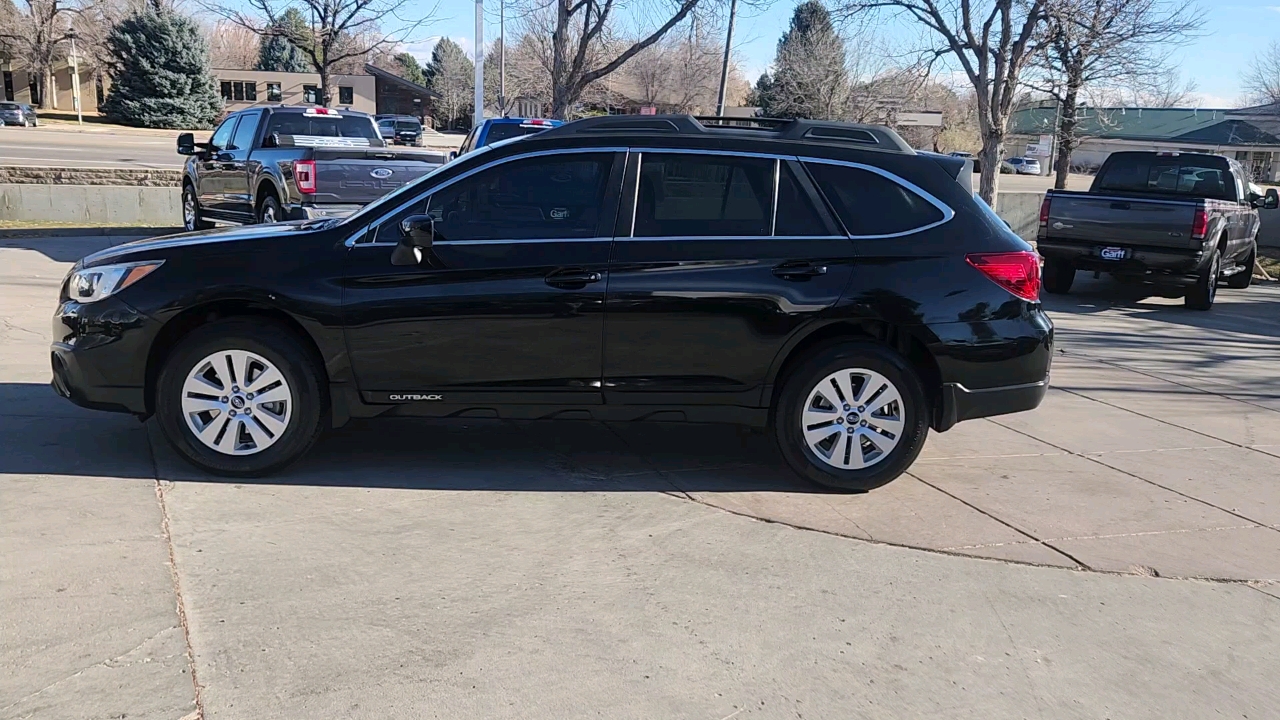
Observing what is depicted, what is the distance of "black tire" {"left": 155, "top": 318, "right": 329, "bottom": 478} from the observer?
5164 mm

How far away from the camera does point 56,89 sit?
6925 centimetres

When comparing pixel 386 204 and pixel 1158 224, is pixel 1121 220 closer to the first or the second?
pixel 1158 224

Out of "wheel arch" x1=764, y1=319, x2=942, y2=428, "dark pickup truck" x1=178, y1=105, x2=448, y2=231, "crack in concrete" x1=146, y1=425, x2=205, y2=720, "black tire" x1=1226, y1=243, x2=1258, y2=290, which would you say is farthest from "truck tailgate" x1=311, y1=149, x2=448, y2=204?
"black tire" x1=1226, y1=243, x2=1258, y2=290

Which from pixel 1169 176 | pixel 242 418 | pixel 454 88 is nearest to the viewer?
pixel 242 418

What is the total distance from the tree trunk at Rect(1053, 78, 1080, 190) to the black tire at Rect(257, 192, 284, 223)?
1494cm

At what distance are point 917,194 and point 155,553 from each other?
3.89 m

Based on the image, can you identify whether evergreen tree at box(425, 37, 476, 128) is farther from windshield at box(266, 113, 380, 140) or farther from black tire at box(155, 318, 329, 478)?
black tire at box(155, 318, 329, 478)

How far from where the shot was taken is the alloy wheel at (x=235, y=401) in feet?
17.0

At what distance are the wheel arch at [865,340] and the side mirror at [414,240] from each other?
1796 mm

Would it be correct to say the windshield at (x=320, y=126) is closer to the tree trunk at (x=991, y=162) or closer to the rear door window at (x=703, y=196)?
the rear door window at (x=703, y=196)

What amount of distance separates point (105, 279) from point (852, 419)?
148 inches

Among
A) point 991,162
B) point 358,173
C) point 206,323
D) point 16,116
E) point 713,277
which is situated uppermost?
point 16,116

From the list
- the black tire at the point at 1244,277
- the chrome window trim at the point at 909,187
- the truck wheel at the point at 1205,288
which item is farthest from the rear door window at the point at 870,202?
the black tire at the point at 1244,277

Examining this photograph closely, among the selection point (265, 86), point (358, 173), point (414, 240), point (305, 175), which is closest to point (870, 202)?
point (414, 240)
